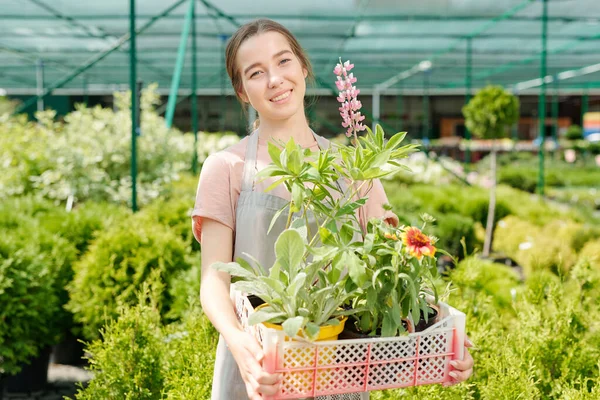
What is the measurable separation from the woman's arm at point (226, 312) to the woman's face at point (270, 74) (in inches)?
10.5

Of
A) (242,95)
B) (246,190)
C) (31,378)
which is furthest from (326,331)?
(31,378)

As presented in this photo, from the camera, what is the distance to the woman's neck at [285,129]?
4.46 feet

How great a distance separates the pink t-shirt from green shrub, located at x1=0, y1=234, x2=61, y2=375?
5.89 feet

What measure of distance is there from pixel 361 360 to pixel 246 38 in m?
0.70

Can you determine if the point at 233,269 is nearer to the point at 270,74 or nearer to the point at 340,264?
the point at 340,264

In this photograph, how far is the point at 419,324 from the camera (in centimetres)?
112

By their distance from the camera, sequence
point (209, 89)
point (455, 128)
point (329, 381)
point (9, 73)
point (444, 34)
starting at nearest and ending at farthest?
point (329, 381) < point (444, 34) < point (9, 73) < point (209, 89) < point (455, 128)

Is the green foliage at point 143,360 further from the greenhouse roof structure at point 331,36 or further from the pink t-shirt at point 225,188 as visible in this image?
the greenhouse roof structure at point 331,36

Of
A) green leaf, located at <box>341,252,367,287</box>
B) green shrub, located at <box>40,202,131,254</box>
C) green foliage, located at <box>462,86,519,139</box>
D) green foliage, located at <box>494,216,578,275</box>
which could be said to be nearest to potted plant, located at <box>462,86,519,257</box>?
green foliage, located at <box>462,86,519,139</box>

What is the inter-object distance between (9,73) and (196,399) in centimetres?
1791

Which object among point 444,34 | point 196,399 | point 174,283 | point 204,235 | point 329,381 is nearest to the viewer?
point 329,381

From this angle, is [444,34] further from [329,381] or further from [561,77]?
[329,381]

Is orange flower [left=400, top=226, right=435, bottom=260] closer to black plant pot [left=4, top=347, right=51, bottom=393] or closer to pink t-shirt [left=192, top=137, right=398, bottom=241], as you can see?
pink t-shirt [left=192, top=137, right=398, bottom=241]

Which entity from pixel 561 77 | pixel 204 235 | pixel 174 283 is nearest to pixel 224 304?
pixel 204 235
